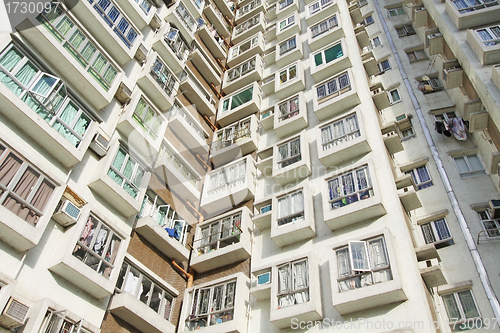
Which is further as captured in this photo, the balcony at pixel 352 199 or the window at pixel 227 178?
the window at pixel 227 178

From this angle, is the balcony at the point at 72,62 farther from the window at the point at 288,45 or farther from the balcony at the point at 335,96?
the window at the point at 288,45

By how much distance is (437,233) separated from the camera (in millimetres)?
16812

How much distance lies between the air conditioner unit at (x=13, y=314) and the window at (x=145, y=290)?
12.9 feet

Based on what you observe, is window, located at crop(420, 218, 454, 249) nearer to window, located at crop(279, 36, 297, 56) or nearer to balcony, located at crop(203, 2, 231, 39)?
window, located at crop(279, 36, 297, 56)

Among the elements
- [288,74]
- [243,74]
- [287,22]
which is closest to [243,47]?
[287,22]

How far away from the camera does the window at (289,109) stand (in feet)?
71.5

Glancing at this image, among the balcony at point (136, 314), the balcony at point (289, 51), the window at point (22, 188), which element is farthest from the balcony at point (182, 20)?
the balcony at point (136, 314)

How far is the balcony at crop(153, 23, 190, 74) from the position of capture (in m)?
22.8

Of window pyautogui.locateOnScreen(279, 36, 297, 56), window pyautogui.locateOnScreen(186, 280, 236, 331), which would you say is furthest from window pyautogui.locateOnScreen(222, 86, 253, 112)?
window pyautogui.locateOnScreen(186, 280, 236, 331)

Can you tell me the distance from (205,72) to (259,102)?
214 inches

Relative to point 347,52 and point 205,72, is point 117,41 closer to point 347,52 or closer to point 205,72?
point 205,72

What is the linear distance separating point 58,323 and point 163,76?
13899 mm

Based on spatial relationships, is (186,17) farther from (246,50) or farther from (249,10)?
(249,10)

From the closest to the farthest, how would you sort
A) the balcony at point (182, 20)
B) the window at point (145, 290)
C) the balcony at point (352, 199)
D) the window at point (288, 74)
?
the window at point (145, 290), the balcony at point (352, 199), the window at point (288, 74), the balcony at point (182, 20)
